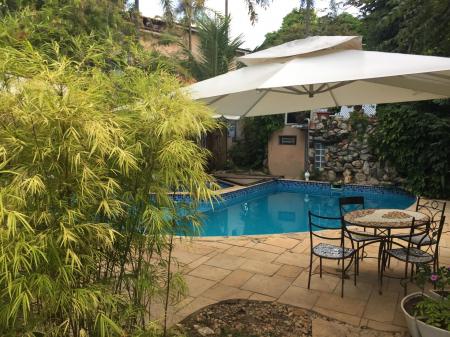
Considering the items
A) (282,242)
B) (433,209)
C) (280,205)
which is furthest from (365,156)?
(282,242)

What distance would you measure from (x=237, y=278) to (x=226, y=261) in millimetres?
633

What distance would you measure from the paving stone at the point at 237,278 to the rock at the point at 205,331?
1019 millimetres

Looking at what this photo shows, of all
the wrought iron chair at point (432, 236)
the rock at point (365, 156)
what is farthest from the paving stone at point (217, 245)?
the rock at point (365, 156)

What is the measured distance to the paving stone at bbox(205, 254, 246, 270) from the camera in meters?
4.97

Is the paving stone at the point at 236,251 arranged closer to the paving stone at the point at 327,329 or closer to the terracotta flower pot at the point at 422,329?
the paving stone at the point at 327,329

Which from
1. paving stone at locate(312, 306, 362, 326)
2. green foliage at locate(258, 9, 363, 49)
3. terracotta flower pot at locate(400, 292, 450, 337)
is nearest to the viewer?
terracotta flower pot at locate(400, 292, 450, 337)

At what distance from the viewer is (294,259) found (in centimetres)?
520

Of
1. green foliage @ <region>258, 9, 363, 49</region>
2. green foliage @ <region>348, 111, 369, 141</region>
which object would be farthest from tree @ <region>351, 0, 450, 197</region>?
green foliage @ <region>258, 9, 363, 49</region>

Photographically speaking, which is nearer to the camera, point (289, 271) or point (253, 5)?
point (289, 271)

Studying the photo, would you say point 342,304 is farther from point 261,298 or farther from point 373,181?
point 373,181

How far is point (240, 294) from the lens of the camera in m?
4.09

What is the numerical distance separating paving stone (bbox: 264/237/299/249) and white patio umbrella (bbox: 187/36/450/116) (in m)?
2.25

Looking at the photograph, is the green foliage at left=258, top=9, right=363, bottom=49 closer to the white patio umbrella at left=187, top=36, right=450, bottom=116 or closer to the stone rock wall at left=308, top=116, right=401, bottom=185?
the stone rock wall at left=308, top=116, right=401, bottom=185

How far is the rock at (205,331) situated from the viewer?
3.25m
